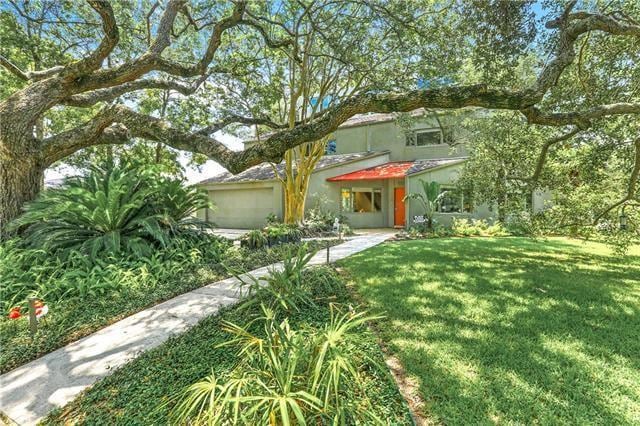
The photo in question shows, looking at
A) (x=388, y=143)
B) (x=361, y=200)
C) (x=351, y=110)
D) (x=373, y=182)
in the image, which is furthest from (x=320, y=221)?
(x=351, y=110)

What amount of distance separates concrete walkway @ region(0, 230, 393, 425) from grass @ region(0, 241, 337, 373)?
6.6 inches

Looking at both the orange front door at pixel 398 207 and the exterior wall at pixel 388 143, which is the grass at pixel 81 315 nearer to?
the orange front door at pixel 398 207

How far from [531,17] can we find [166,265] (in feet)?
32.2

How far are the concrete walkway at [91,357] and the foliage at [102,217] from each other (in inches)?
85.4

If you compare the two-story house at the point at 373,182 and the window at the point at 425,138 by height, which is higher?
the window at the point at 425,138

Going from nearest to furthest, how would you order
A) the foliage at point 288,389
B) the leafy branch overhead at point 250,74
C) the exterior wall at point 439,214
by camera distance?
the foliage at point 288,389
the leafy branch overhead at point 250,74
the exterior wall at point 439,214

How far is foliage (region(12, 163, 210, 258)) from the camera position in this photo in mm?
6453

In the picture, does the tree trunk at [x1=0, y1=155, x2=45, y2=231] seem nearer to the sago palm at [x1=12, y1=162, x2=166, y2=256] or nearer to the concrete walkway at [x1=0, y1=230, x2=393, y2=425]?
the sago palm at [x1=12, y1=162, x2=166, y2=256]

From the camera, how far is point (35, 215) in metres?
6.34

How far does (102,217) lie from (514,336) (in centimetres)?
757

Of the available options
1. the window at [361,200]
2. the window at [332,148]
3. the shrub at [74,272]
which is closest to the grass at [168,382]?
the shrub at [74,272]

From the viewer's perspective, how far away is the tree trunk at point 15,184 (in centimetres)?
722

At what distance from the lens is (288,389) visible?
2.33 metres

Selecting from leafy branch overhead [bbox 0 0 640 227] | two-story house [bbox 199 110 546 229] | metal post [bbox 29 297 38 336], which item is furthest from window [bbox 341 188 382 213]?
metal post [bbox 29 297 38 336]
